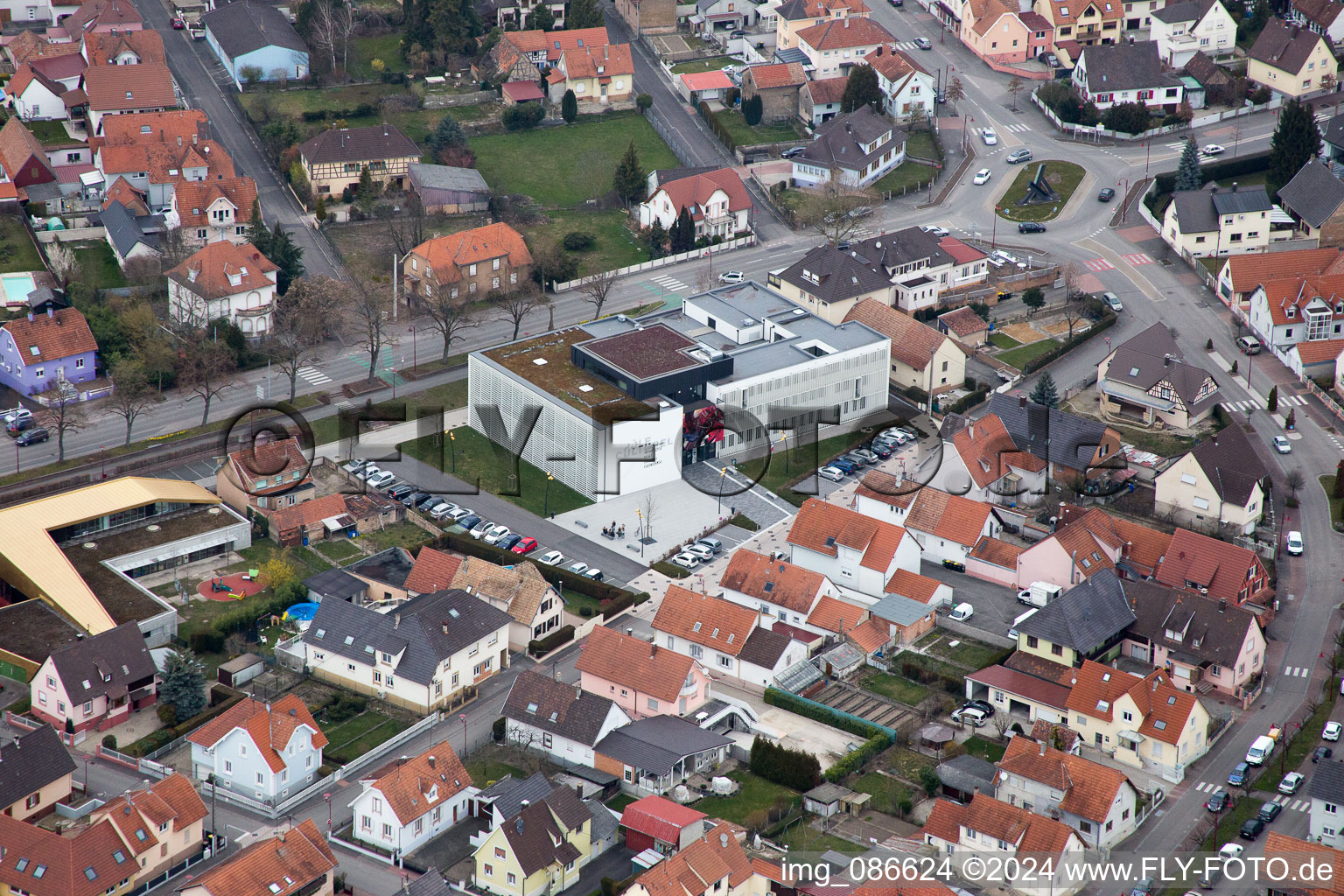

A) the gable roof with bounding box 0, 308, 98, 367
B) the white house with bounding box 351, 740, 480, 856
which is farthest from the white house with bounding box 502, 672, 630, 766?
the gable roof with bounding box 0, 308, 98, 367

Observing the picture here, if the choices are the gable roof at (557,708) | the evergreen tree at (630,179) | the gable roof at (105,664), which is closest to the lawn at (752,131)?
the evergreen tree at (630,179)

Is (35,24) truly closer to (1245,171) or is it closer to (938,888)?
(1245,171)

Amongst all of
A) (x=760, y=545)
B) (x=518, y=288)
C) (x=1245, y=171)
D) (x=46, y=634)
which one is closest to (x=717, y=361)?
(x=760, y=545)

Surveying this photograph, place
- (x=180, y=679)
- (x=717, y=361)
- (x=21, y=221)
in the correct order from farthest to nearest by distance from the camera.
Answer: (x=21, y=221) → (x=717, y=361) → (x=180, y=679)

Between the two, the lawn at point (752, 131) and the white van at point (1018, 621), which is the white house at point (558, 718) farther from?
the lawn at point (752, 131)

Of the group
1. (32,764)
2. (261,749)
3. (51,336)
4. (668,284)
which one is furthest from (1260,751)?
(51,336)

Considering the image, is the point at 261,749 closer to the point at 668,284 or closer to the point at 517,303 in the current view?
the point at 517,303
